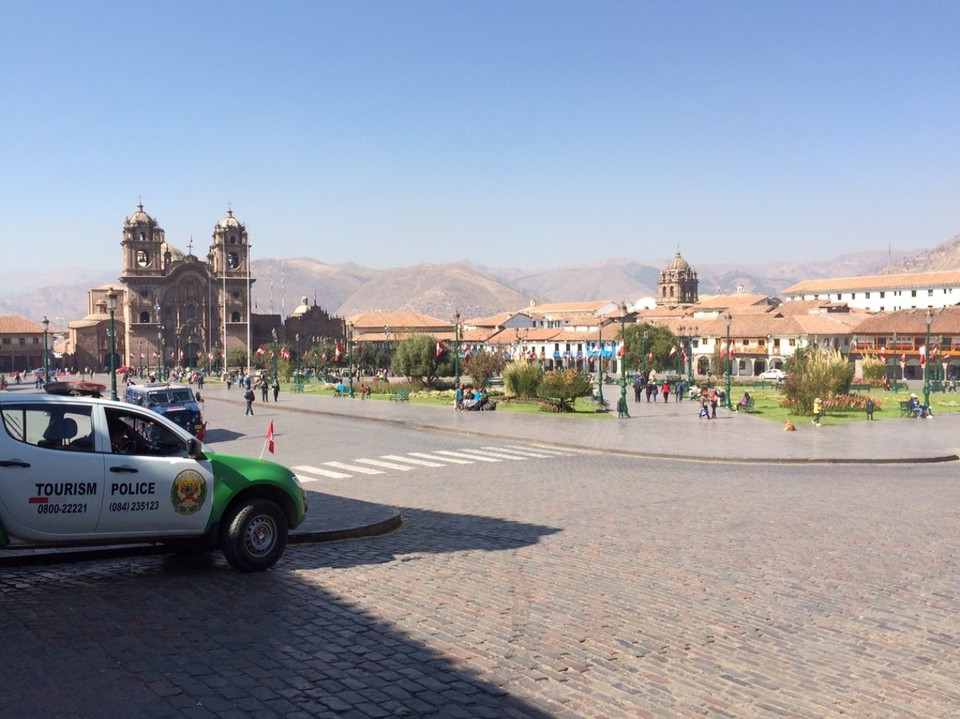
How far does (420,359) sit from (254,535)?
149ft

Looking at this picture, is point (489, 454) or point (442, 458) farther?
point (489, 454)

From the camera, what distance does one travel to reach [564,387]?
36.3m

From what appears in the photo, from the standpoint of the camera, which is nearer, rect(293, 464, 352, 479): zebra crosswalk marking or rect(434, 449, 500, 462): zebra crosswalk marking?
rect(293, 464, 352, 479): zebra crosswalk marking

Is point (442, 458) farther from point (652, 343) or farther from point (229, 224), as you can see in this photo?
point (229, 224)

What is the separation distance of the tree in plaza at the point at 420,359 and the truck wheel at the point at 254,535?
4496 cm

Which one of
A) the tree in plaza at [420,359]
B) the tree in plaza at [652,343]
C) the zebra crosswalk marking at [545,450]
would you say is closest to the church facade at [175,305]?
the tree in plaza at [652,343]

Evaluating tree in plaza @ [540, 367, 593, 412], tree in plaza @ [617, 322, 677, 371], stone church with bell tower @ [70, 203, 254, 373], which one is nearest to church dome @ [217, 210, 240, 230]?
stone church with bell tower @ [70, 203, 254, 373]

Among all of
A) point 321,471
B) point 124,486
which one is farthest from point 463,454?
point 124,486

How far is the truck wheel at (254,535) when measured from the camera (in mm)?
8492

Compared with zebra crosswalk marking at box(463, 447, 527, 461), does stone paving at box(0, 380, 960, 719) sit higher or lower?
higher

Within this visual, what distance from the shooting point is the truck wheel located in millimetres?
8492

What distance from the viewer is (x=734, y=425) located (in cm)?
3191

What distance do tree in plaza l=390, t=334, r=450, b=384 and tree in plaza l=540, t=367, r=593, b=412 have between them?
17113 mm

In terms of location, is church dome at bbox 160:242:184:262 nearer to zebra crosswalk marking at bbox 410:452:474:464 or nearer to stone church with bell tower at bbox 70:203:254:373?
stone church with bell tower at bbox 70:203:254:373
